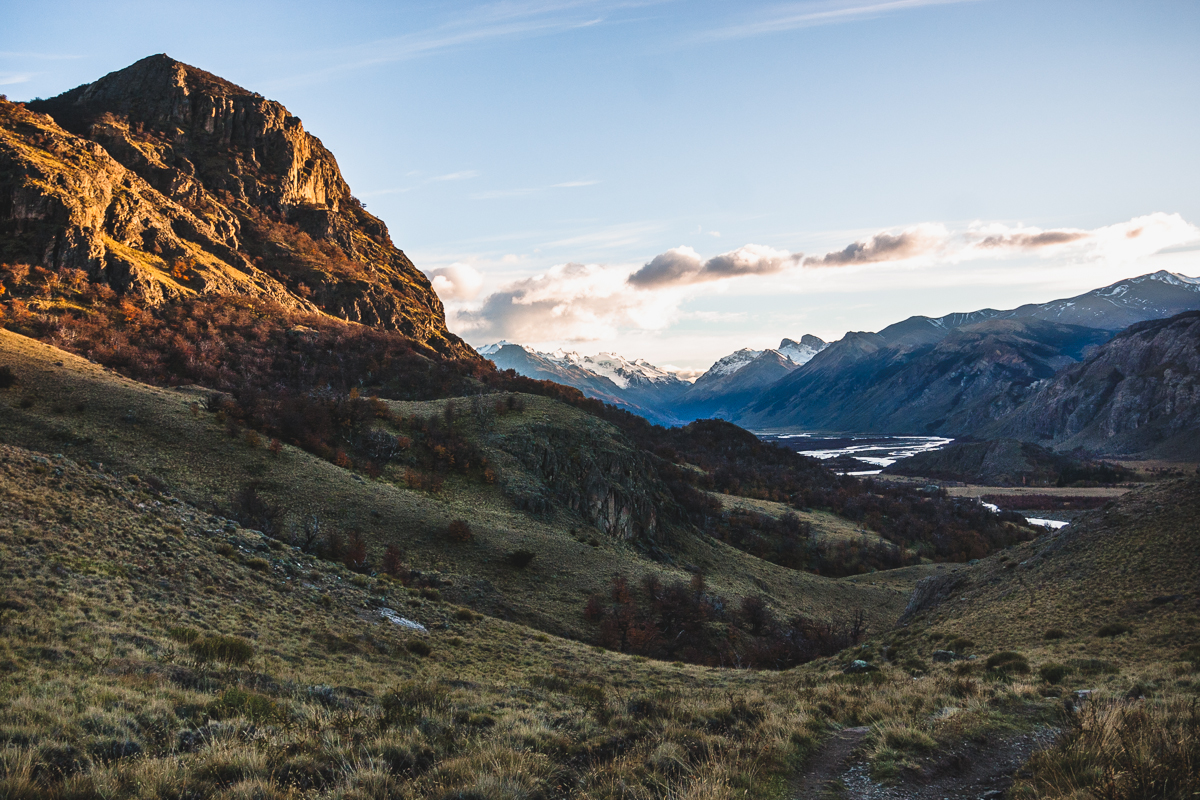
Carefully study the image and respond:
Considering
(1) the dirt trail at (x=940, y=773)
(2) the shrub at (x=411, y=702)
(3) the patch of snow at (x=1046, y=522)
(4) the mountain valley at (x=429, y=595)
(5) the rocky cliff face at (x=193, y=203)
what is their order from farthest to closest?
(3) the patch of snow at (x=1046, y=522) < (5) the rocky cliff face at (x=193, y=203) < (2) the shrub at (x=411, y=702) < (4) the mountain valley at (x=429, y=595) < (1) the dirt trail at (x=940, y=773)

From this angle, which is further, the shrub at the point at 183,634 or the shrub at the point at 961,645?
the shrub at the point at 961,645

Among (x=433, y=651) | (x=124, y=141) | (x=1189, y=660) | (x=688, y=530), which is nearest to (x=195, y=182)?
(x=124, y=141)

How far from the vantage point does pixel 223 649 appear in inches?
599

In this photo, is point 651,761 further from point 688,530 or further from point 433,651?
point 688,530

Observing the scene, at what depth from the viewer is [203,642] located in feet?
49.4

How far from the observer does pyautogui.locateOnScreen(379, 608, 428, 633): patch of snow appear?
24.5 m

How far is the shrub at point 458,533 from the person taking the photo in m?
43.5

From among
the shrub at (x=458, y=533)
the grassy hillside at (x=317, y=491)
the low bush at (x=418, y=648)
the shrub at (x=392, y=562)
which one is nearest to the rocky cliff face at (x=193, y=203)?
the grassy hillside at (x=317, y=491)

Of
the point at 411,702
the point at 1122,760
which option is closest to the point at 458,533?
the point at 411,702

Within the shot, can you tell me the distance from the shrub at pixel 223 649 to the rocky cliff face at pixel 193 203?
8828 centimetres

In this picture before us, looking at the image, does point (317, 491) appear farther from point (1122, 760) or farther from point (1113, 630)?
point (1113, 630)

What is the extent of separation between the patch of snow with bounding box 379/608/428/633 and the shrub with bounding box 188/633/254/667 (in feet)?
29.0

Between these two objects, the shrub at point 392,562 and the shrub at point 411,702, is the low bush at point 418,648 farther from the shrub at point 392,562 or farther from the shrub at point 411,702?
the shrub at point 392,562

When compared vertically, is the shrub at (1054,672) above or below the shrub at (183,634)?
below
